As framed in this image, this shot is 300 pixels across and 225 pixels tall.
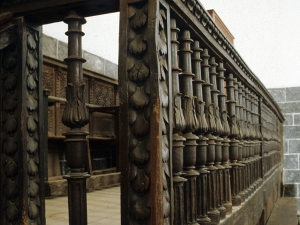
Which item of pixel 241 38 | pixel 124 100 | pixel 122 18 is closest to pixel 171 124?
pixel 124 100

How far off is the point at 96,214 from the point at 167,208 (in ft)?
4.23

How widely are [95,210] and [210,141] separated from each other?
1097 millimetres

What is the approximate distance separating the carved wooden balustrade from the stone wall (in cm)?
611

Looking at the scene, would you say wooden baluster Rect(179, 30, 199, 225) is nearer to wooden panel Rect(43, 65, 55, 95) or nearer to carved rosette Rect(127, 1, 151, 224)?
carved rosette Rect(127, 1, 151, 224)

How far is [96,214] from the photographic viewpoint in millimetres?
2375

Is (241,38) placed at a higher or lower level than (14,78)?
higher

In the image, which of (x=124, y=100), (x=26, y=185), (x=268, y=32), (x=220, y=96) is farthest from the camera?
(x=268, y=32)

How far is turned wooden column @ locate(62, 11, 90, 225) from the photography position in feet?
4.07

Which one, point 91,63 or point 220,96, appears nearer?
point 220,96

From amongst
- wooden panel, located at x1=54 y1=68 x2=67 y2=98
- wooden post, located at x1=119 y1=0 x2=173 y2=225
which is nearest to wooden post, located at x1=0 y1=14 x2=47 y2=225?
wooden post, located at x1=119 y1=0 x2=173 y2=225

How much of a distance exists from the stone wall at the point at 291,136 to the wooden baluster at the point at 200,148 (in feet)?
21.0

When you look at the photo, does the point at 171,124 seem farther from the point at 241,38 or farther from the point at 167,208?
the point at 241,38

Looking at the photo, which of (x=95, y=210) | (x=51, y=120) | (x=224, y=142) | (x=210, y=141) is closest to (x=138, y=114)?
(x=210, y=141)

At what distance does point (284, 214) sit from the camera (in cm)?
452
